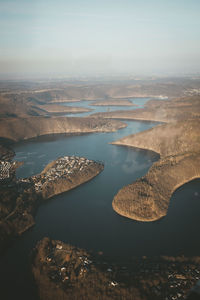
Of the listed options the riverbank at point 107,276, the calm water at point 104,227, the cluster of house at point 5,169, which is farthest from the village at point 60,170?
the riverbank at point 107,276

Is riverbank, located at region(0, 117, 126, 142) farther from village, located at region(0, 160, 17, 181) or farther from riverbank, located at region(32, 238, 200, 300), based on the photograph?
riverbank, located at region(32, 238, 200, 300)

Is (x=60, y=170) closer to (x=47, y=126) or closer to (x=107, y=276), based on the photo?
(x=107, y=276)

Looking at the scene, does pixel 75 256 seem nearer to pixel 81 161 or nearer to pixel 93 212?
pixel 93 212

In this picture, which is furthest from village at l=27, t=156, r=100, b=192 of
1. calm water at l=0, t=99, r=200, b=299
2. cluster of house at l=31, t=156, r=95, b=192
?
calm water at l=0, t=99, r=200, b=299

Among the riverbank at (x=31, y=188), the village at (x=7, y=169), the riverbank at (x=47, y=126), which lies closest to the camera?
the riverbank at (x=31, y=188)

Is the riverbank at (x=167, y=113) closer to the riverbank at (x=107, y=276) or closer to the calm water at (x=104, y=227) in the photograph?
the calm water at (x=104, y=227)

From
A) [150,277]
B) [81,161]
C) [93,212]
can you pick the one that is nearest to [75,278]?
[150,277]
